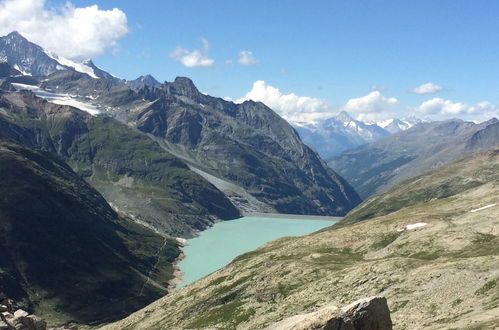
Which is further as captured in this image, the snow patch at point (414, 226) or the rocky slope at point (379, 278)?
the snow patch at point (414, 226)

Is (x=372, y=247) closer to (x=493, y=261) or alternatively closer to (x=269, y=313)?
(x=269, y=313)

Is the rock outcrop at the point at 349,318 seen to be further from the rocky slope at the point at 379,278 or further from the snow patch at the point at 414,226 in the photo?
the snow patch at the point at 414,226

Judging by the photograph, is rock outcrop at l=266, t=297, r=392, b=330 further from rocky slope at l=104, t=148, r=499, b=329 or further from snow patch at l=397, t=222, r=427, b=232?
snow patch at l=397, t=222, r=427, b=232

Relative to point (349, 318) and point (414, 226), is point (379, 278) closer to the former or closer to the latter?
point (349, 318)

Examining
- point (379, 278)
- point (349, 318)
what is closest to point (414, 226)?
point (379, 278)

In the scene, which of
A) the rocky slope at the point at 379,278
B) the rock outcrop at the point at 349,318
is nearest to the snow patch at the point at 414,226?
the rocky slope at the point at 379,278

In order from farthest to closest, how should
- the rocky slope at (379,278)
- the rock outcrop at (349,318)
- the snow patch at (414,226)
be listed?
the snow patch at (414,226)
the rocky slope at (379,278)
the rock outcrop at (349,318)

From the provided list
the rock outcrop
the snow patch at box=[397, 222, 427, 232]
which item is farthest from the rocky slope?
the rock outcrop

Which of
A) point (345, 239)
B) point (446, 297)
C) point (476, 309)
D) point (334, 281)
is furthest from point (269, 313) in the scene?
point (345, 239)
